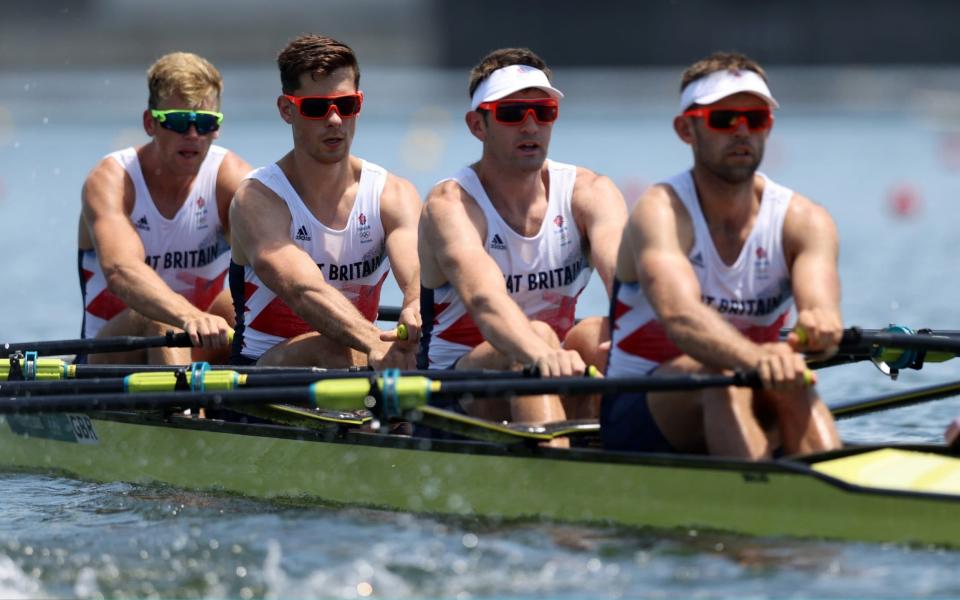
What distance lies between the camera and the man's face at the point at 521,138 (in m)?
7.07

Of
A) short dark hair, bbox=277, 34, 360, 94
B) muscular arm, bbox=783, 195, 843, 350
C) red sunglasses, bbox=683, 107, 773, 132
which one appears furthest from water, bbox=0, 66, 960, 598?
short dark hair, bbox=277, 34, 360, 94

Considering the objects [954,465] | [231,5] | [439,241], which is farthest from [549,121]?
[231,5]

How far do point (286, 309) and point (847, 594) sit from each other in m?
3.76

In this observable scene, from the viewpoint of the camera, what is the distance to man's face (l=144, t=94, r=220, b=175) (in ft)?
28.7

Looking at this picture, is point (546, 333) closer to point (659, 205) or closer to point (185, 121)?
point (659, 205)

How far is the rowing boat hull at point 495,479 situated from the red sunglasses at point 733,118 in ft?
4.32

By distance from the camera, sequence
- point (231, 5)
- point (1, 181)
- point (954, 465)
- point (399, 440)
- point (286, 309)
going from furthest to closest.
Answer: point (231, 5) < point (1, 181) < point (286, 309) < point (399, 440) < point (954, 465)

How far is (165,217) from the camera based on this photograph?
9.03 meters

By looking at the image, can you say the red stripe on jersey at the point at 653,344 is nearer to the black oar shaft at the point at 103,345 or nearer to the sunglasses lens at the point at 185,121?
the black oar shaft at the point at 103,345

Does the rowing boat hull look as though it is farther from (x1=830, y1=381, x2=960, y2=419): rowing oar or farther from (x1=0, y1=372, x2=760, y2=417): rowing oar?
(x1=830, y1=381, x2=960, y2=419): rowing oar

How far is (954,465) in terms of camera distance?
6.06 m

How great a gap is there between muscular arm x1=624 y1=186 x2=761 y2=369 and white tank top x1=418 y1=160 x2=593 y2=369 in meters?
1.07

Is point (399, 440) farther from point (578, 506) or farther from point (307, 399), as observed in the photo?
point (578, 506)

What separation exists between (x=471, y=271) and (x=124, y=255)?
2.72m
